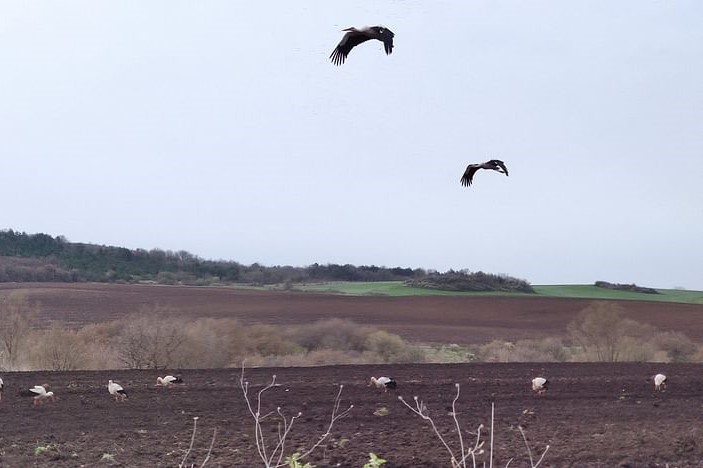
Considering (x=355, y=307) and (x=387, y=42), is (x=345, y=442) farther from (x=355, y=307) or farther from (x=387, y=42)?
(x=355, y=307)

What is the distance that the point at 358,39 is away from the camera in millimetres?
8109

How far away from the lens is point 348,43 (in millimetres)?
8234

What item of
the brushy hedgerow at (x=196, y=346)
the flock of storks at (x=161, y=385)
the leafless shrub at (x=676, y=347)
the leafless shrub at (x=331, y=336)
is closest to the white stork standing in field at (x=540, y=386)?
the flock of storks at (x=161, y=385)

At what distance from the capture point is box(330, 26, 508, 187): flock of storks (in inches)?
283

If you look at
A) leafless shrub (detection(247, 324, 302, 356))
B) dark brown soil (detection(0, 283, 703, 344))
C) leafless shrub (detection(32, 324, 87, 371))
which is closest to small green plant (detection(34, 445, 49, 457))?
leafless shrub (detection(32, 324, 87, 371))

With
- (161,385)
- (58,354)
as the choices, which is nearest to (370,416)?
(161,385)

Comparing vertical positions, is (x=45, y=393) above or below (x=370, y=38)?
below

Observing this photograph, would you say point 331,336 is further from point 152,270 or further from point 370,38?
point 152,270

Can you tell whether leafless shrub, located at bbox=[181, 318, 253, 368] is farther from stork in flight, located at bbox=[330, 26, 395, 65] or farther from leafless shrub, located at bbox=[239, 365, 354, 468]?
stork in flight, located at bbox=[330, 26, 395, 65]

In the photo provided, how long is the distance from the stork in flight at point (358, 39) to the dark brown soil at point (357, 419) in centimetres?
628

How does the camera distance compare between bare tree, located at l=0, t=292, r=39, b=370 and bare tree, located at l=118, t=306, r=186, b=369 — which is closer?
bare tree, located at l=118, t=306, r=186, b=369

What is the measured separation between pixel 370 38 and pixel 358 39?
54 cm

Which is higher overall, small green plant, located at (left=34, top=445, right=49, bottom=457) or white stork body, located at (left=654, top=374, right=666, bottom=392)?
white stork body, located at (left=654, top=374, right=666, bottom=392)

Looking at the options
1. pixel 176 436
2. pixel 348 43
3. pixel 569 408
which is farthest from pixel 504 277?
pixel 348 43
